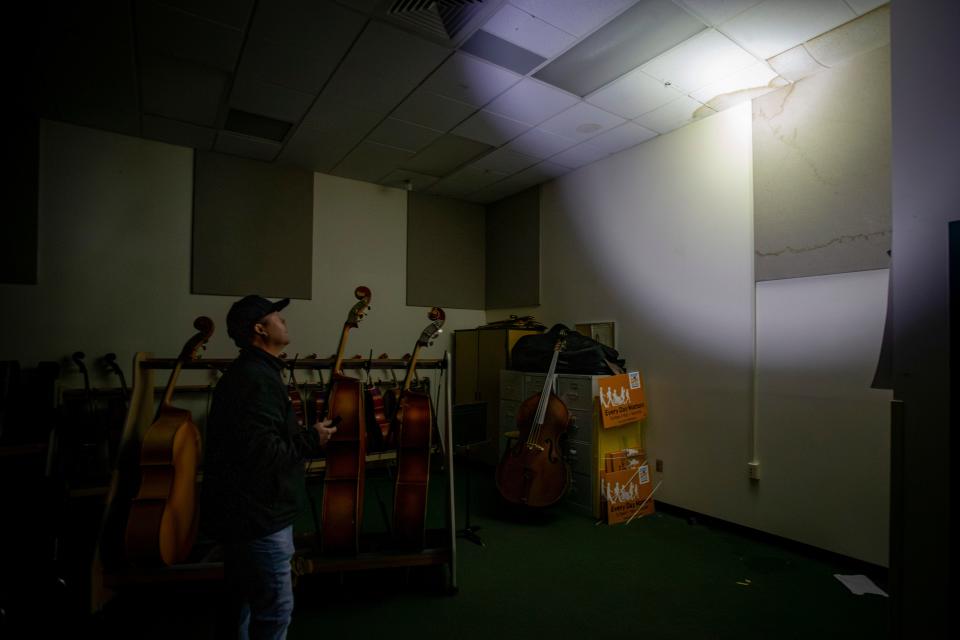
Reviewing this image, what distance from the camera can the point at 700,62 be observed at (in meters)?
3.06

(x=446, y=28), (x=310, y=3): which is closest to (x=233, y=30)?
(x=310, y=3)

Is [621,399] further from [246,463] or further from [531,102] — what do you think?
[246,463]

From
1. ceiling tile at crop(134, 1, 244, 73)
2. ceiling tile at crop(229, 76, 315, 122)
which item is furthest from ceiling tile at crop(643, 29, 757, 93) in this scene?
ceiling tile at crop(134, 1, 244, 73)

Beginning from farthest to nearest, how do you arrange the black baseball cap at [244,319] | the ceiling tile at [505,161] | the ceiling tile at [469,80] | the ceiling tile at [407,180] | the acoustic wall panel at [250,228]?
the ceiling tile at [407,180]
the ceiling tile at [505,161]
the acoustic wall panel at [250,228]
the ceiling tile at [469,80]
the black baseball cap at [244,319]

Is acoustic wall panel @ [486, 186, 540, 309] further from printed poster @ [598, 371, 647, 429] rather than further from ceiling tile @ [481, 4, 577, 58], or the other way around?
ceiling tile @ [481, 4, 577, 58]

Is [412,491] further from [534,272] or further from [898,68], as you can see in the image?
[534,272]

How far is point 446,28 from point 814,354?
3.05 metres

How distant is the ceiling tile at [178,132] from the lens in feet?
12.8

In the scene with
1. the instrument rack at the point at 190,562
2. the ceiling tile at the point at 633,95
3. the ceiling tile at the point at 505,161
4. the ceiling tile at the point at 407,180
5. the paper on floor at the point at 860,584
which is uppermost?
the ceiling tile at the point at 633,95

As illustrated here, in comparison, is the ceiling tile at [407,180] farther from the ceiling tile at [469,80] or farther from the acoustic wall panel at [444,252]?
the ceiling tile at [469,80]

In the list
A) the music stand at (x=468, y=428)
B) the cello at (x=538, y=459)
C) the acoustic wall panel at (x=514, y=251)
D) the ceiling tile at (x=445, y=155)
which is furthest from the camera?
the acoustic wall panel at (x=514, y=251)

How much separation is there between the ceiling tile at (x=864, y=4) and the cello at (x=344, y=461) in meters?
3.16

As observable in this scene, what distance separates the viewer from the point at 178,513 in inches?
95.3

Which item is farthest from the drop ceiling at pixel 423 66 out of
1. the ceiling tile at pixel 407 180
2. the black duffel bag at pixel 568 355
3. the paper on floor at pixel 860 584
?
the paper on floor at pixel 860 584
